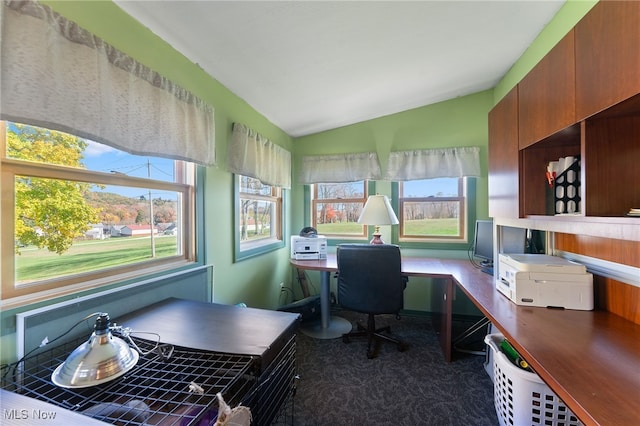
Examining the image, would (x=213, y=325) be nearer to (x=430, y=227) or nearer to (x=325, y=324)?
(x=325, y=324)

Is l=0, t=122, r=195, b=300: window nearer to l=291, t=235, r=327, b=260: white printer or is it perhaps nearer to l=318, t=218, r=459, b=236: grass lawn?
l=291, t=235, r=327, b=260: white printer

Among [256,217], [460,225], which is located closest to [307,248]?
[256,217]

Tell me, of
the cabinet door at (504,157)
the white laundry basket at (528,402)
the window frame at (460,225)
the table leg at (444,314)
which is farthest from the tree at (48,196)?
the window frame at (460,225)

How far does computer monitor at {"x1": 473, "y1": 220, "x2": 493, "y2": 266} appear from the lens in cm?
238

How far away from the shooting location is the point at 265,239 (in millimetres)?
3020

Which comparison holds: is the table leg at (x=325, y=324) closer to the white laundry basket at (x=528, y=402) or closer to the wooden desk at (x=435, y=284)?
the wooden desk at (x=435, y=284)

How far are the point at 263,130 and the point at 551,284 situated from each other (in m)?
2.65

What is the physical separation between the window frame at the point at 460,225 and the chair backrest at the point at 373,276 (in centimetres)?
109

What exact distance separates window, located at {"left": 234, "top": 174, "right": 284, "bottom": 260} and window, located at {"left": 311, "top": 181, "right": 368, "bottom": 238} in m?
0.57

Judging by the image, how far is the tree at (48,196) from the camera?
1.02m

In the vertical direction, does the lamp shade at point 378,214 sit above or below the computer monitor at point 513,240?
above

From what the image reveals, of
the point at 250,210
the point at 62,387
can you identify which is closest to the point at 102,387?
the point at 62,387

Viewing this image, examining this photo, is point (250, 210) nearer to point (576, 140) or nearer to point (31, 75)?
point (31, 75)

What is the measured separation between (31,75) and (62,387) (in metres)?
1.09
